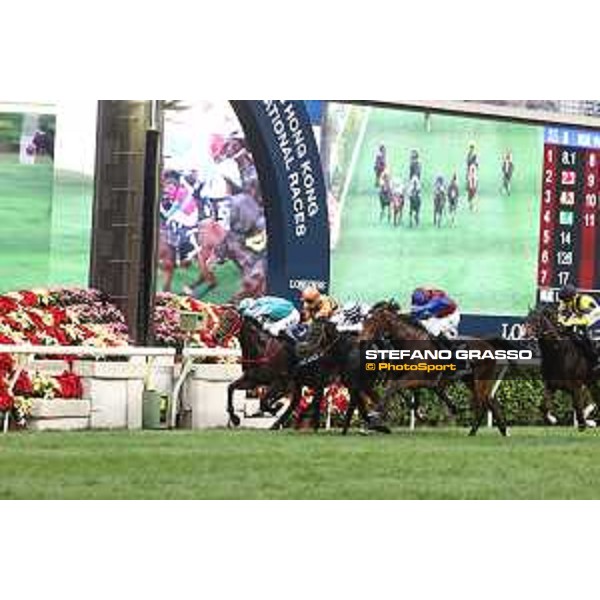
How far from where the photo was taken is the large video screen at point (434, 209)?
10492 mm

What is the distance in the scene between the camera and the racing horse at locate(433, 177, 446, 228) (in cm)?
1059

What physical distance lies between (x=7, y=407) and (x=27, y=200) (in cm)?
118

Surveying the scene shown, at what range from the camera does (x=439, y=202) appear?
34.8ft

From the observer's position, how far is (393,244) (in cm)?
1054

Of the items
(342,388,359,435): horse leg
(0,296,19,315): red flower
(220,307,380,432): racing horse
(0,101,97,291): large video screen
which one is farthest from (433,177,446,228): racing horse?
(0,296,19,315): red flower

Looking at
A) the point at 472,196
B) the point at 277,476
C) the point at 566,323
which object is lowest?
the point at 277,476

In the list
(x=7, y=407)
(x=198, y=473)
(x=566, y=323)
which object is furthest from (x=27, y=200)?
(x=566, y=323)

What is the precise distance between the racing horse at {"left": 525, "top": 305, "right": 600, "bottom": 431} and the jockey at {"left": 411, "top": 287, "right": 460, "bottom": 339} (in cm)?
53

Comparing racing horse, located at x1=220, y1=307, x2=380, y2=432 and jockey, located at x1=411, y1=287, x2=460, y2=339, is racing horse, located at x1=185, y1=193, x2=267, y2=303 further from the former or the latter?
jockey, located at x1=411, y1=287, x2=460, y2=339

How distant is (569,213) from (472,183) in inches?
24.6

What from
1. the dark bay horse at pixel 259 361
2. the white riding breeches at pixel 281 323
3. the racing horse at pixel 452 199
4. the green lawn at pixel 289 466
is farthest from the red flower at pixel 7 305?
the racing horse at pixel 452 199

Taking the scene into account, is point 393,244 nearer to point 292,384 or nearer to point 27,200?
point 292,384

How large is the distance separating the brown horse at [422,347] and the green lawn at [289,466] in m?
0.28

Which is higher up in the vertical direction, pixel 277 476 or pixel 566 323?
pixel 566 323
